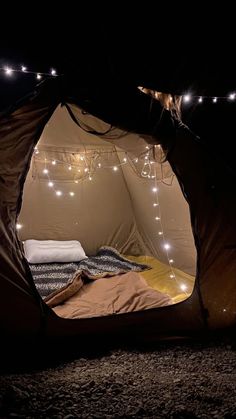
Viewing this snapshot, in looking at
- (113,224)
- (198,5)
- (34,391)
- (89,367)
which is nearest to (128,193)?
(113,224)

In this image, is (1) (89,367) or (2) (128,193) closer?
(1) (89,367)

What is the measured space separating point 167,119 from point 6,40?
380cm

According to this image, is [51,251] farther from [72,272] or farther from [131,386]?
[131,386]

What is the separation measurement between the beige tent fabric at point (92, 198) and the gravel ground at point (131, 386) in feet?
4.88

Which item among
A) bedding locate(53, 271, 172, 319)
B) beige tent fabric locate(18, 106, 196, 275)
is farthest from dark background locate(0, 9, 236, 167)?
bedding locate(53, 271, 172, 319)

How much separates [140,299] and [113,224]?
185 cm

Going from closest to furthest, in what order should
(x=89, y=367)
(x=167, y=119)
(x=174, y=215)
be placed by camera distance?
(x=89, y=367) → (x=167, y=119) → (x=174, y=215)

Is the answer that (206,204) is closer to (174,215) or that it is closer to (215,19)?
(174,215)

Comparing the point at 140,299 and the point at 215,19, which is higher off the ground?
the point at 215,19

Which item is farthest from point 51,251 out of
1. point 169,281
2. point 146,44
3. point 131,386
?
point 146,44

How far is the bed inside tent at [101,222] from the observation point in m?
2.66

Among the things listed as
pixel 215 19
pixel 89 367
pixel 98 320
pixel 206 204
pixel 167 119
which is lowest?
pixel 89 367

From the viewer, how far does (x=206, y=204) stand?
2.17 m

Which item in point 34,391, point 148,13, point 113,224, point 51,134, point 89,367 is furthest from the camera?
point 148,13
